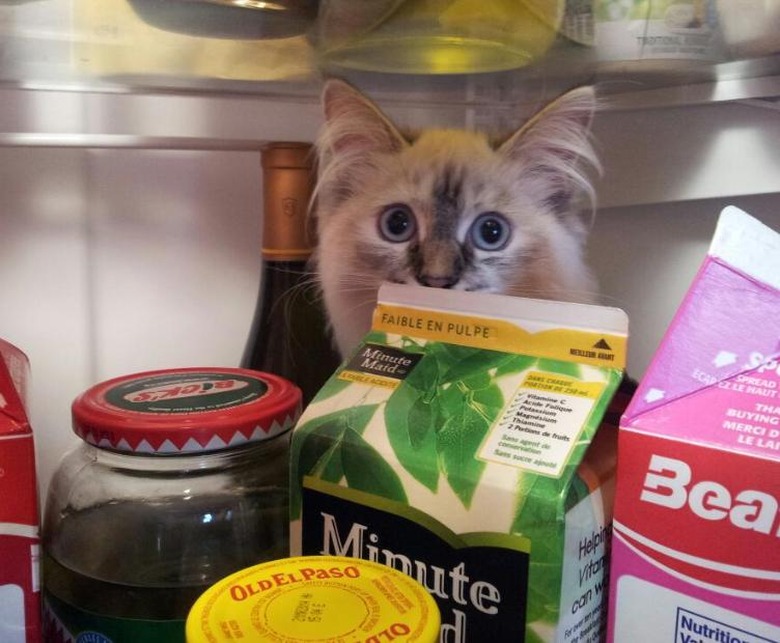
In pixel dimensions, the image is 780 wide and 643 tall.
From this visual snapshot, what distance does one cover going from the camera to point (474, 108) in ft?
2.62

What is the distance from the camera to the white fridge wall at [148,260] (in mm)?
738

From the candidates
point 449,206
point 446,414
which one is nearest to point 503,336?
point 446,414

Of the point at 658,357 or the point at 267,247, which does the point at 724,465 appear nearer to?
the point at 658,357

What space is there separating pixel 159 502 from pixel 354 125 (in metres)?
0.34

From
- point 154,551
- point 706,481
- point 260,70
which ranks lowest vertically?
point 154,551

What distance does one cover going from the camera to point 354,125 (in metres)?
0.69

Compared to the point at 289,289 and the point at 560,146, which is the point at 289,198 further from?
the point at 560,146

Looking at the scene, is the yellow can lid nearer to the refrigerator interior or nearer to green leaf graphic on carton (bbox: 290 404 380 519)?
green leaf graphic on carton (bbox: 290 404 380 519)

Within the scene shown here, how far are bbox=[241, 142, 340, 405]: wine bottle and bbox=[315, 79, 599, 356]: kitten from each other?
0.05 feet

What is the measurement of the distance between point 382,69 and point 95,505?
445 millimetres

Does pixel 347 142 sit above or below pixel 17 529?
above

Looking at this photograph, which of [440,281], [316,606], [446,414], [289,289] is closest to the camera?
[316,606]

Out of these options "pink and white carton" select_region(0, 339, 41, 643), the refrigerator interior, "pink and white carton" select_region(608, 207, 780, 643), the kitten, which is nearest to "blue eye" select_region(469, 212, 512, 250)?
the kitten

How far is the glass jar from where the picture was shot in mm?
503
